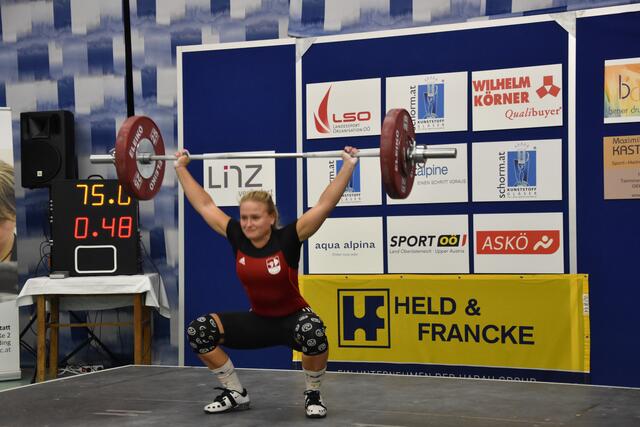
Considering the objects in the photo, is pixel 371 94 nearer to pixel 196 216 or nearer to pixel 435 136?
pixel 435 136

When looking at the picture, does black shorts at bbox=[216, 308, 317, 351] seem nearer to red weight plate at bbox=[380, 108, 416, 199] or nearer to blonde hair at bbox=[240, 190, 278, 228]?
blonde hair at bbox=[240, 190, 278, 228]

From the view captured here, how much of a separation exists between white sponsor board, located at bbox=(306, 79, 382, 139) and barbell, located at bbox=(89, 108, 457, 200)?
147cm

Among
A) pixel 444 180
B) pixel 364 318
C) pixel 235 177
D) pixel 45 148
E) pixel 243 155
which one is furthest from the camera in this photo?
pixel 45 148

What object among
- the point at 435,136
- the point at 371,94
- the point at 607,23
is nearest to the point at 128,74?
the point at 371,94

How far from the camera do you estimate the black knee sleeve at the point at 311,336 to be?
3730 millimetres

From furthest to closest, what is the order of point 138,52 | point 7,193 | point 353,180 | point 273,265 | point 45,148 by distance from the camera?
point 138,52 → point 45,148 → point 7,193 → point 353,180 → point 273,265

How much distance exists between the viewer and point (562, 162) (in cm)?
533

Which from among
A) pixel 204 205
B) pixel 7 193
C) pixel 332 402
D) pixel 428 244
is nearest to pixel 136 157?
pixel 204 205

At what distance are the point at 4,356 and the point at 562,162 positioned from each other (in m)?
3.93

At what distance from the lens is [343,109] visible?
5.83 m

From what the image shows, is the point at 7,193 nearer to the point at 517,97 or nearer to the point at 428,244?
the point at 428,244

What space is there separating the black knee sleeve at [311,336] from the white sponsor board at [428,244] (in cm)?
194

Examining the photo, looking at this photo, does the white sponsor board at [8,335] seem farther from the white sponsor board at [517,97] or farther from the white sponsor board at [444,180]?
the white sponsor board at [517,97]

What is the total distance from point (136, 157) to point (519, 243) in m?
2.37
